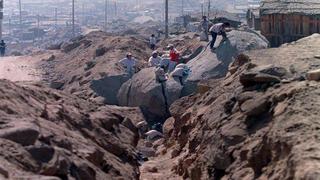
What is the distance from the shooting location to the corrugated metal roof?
69.2 feet

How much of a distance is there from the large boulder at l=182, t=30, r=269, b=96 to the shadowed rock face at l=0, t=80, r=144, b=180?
580cm

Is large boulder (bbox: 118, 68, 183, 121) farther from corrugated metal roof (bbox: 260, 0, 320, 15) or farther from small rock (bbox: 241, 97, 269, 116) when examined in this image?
small rock (bbox: 241, 97, 269, 116)

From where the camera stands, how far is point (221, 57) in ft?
65.7

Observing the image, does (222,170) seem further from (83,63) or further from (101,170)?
(83,63)

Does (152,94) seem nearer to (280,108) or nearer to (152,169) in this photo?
(152,169)

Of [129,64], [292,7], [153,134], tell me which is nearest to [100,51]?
[129,64]

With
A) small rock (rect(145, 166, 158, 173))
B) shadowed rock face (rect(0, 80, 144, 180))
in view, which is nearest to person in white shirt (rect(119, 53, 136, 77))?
shadowed rock face (rect(0, 80, 144, 180))

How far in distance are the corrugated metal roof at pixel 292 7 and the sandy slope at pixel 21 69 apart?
12.4 meters

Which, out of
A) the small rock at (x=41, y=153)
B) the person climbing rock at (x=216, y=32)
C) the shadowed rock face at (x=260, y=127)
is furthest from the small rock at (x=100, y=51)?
the small rock at (x=41, y=153)

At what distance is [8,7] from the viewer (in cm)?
10838

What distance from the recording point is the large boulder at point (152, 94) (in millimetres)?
20016

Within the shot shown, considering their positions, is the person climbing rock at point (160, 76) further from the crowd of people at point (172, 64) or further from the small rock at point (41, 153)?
the small rock at point (41, 153)

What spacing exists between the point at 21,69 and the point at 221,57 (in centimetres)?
1766

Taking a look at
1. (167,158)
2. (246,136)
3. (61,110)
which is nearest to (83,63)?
(167,158)
